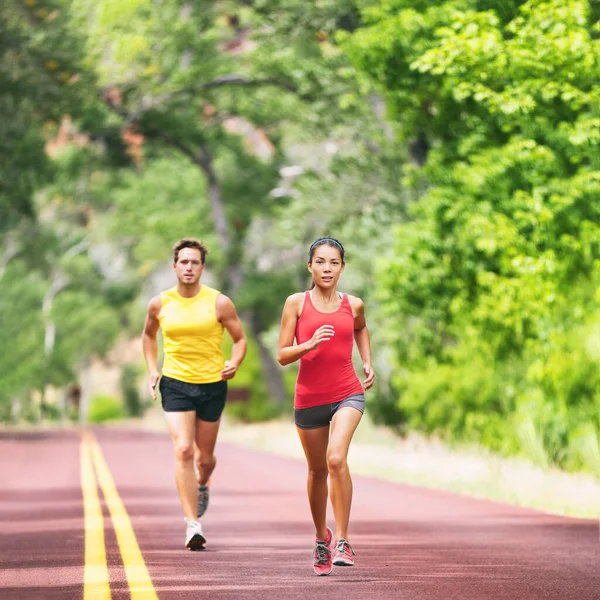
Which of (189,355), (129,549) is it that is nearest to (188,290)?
(189,355)

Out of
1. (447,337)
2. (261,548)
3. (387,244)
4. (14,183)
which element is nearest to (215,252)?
(14,183)

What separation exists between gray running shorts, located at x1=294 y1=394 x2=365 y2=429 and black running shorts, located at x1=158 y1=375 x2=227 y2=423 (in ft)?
5.80

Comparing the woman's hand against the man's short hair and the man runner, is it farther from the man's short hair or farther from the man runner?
the man's short hair

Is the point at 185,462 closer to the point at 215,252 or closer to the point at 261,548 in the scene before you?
the point at 261,548

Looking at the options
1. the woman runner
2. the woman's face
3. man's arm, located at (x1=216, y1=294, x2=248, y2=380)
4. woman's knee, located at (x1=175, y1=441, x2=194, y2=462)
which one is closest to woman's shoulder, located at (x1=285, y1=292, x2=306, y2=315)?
the woman runner

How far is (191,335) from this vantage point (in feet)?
35.4

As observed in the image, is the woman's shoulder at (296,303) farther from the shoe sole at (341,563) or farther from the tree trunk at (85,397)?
the tree trunk at (85,397)

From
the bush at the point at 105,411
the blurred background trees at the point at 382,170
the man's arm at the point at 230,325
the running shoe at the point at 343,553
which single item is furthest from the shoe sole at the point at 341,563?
the bush at the point at 105,411

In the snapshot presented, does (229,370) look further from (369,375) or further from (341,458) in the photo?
(341,458)

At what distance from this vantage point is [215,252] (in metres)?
51.6

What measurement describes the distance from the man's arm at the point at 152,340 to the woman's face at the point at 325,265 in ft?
6.65

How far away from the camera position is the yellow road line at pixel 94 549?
837 cm

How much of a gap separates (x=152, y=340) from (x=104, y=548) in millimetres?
1706

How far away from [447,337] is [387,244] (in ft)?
21.0
